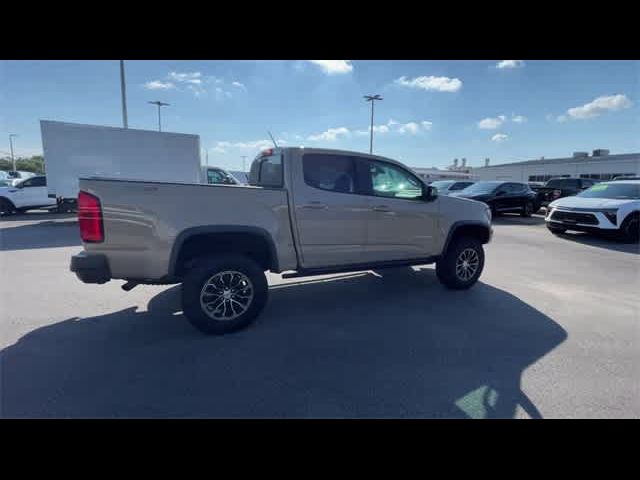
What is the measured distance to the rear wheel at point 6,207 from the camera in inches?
505

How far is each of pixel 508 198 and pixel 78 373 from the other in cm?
1594

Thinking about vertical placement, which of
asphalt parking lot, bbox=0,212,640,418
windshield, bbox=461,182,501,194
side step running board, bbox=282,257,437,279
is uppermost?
windshield, bbox=461,182,501,194

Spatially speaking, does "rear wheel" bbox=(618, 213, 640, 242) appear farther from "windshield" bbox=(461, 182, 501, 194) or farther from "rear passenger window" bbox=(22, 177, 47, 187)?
"rear passenger window" bbox=(22, 177, 47, 187)

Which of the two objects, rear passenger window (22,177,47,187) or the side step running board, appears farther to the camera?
rear passenger window (22,177,47,187)

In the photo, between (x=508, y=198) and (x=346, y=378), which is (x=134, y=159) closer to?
(x=346, y=378)

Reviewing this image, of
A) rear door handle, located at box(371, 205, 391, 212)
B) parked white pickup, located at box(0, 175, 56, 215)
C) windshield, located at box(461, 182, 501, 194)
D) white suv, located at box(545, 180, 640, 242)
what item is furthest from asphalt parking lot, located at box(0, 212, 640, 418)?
parked white pickup, located at box(0, 175, 56, 215)

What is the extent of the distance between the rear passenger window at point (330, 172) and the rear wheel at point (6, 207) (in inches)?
610

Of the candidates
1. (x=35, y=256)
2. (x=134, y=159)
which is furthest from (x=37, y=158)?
(x=35, y=256)

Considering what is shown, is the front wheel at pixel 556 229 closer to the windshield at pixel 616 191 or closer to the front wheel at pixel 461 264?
the windshield at pixel 616 191

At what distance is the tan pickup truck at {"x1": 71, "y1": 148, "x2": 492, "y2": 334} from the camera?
9.74 feet

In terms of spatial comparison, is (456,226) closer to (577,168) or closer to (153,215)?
(153,215)

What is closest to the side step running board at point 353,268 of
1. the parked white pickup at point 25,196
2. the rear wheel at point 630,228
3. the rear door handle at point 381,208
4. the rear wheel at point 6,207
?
the rear door handle at point 381,208

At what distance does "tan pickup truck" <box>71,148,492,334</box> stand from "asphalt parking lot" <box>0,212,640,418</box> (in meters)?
0.53

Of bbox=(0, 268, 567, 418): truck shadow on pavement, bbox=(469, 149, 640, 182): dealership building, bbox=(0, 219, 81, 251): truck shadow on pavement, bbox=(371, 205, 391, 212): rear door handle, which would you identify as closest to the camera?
bbox=(0, 268, 567, 418): truck shadow on pavement
